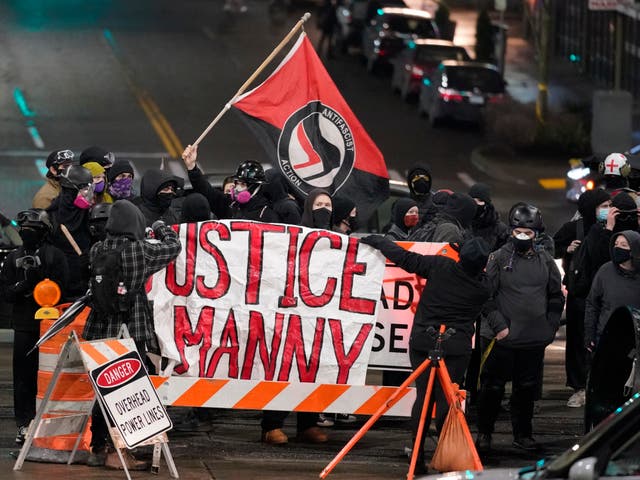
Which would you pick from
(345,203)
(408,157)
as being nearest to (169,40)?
(408,157)

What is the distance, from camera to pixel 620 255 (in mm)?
12375

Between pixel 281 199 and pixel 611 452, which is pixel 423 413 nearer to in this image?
pixel 281 199

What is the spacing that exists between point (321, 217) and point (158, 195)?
4.73ft

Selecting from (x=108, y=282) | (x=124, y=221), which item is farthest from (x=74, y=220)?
(x=108, y=282)

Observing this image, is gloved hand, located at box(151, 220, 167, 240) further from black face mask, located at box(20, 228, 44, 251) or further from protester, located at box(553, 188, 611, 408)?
protester, located at box(553, 188, 611, 408)

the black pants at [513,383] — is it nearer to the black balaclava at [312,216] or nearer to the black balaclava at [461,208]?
the black balaclava at [461,208]

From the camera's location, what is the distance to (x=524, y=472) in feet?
25.6

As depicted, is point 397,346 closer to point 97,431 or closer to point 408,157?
point 97,431

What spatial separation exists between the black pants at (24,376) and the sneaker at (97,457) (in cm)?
82

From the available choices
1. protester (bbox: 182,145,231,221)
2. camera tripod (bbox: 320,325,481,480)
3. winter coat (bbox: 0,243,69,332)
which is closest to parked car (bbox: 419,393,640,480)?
camera tripod (bbox: 320,325,481,480)

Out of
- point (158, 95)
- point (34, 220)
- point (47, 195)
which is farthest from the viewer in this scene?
point (158, 95)

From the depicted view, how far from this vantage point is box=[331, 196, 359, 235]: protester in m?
13.4

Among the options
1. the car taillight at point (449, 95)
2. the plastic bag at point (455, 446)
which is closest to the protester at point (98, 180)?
the plastic bag at point (455, 446)

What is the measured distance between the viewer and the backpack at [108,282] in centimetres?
1136
